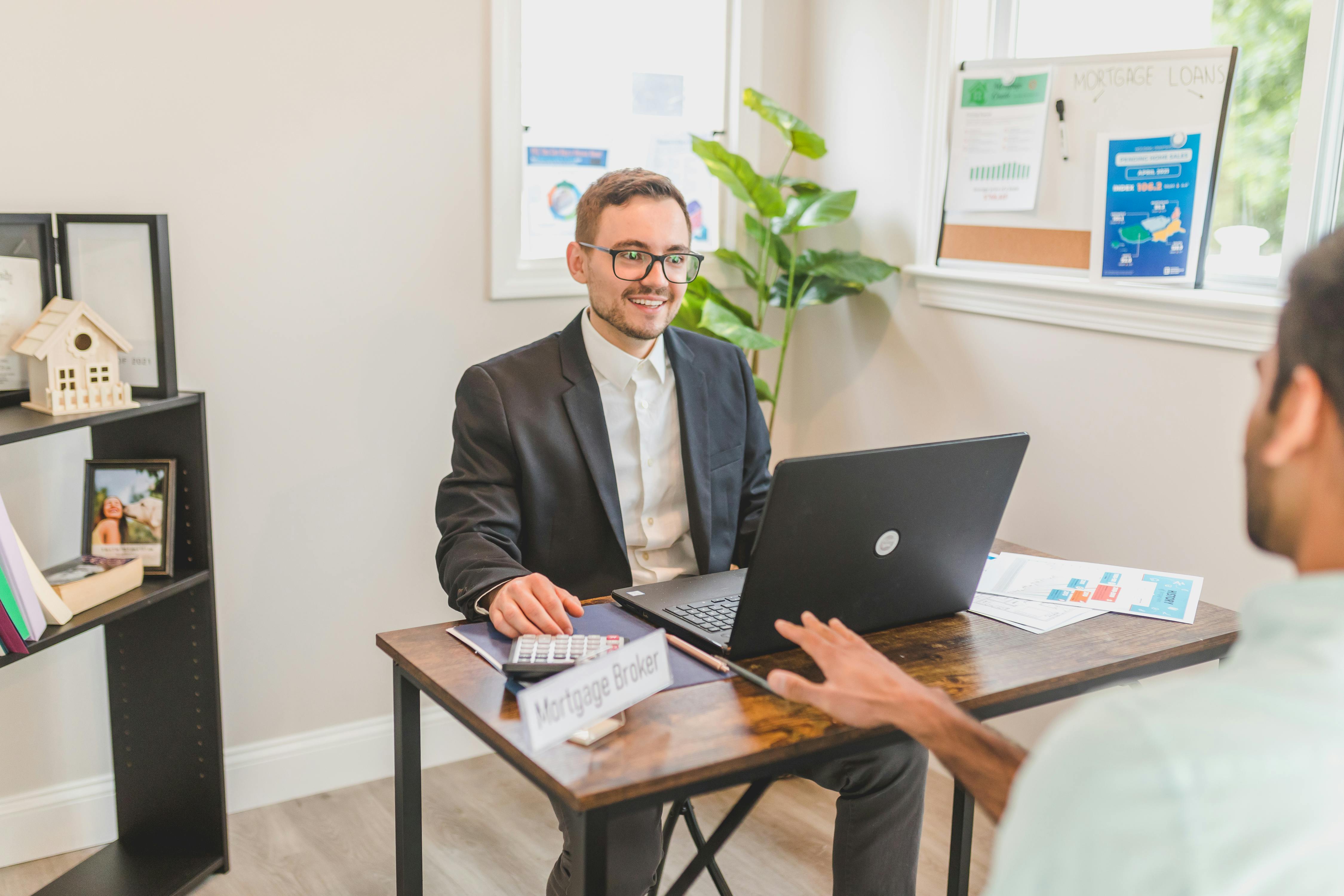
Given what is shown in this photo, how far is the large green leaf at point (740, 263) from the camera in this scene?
120 inches

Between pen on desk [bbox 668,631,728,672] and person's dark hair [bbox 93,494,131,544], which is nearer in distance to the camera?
pen on desk [bbox 668,631,728,672]

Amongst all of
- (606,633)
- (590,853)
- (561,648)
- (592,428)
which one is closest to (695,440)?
(592,428)

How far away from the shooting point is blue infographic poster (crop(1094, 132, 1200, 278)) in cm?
237

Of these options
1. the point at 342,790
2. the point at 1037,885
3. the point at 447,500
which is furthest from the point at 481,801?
the point at 1037,885

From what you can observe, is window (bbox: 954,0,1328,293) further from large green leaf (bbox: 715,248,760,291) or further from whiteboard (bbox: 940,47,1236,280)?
large green leaf (bbox: 715,248,760,291)

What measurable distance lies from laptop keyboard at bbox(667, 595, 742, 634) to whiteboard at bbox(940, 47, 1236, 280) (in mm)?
1349

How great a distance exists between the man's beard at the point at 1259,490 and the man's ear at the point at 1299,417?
19 mm

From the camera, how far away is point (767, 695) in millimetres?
1414

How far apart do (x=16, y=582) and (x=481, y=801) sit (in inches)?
49.0

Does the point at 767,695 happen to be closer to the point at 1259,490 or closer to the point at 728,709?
the point at 728,709

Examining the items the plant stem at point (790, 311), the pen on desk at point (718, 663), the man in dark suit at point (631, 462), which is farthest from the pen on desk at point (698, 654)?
the plant stem at point (790, 311)

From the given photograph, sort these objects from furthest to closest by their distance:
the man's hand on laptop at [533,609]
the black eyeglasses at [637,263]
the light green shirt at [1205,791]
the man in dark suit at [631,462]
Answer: the black eyeglasses at [637,263] < the man in dark suit at [631,462] < the man's hand on laptop at [533,609] < the light green shirt at [1205,791]

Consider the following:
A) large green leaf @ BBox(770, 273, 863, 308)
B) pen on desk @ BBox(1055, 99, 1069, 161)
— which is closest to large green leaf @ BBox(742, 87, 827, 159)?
large green leaf @ BBox(770, 273, 863, 308)

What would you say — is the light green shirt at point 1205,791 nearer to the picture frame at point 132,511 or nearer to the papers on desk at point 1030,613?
the papers on desk at point 1030,613
